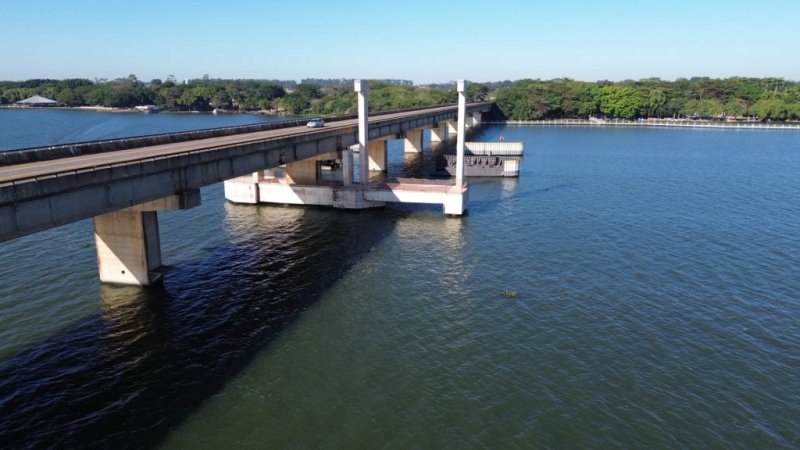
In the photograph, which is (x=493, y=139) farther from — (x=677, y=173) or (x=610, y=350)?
(x=610, y=350)

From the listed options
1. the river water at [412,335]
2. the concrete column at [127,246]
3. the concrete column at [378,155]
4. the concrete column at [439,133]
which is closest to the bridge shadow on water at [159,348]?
the river water at [412,335]

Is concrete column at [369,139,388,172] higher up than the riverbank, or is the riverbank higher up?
the riverbank

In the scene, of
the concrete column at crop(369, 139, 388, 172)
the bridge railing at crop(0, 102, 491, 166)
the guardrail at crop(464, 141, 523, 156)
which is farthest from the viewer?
the guardrail at crop(464, 141, 523, 156)

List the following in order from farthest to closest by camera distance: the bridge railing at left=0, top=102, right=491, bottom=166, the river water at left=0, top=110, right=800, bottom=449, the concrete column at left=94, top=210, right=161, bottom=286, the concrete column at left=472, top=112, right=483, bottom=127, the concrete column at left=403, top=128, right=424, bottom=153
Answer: the concrete column at left=472, top=112, right=483, bottom=127, the concrete column at left=403, top=128, right=424, bottom=153, the concrete column at left=94, top=210, right=161, bottom=286, the bridge railing at left=0, top=102, right=491, bottom=166, the river water at left=0, top=110, right=800, bottom=449

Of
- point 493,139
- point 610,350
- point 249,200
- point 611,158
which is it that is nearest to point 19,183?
point 610,350

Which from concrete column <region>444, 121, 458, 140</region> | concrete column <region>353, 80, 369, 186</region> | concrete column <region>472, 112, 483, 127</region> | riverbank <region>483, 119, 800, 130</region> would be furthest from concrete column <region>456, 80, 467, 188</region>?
riverbank <region>483, 119, 800, 130</region>

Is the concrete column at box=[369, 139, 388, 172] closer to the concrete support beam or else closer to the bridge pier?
the bridge pier

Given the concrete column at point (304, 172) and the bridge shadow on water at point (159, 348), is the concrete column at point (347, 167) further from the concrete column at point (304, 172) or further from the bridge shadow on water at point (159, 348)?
the bridge shadow on water at point (159, 348)

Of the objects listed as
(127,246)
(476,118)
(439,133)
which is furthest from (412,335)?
(476,118)
